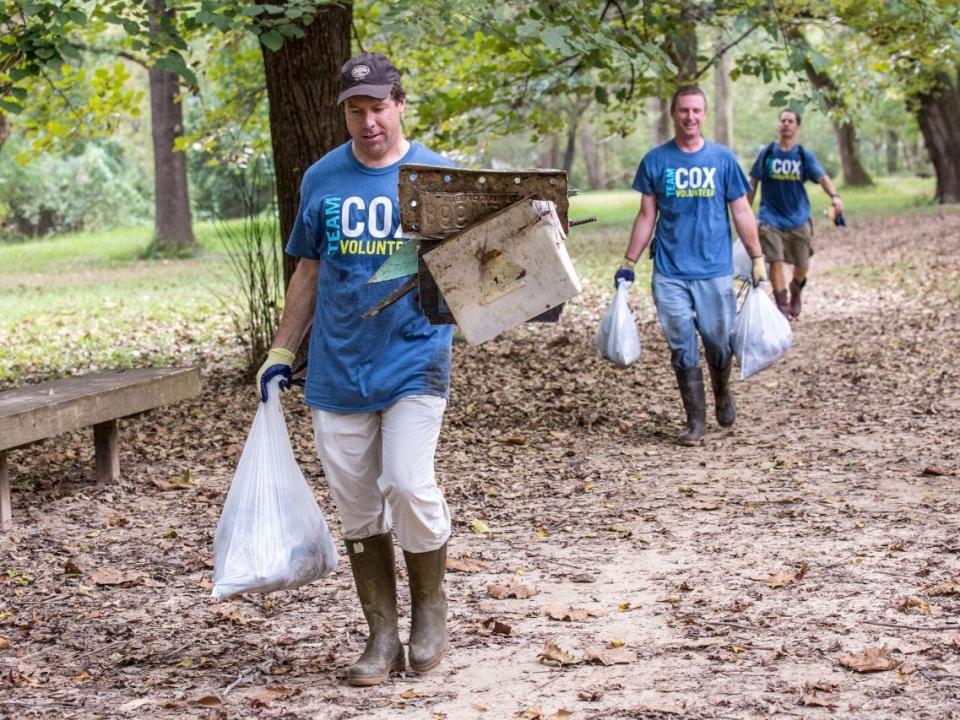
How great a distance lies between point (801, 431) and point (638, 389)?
1.89 meters

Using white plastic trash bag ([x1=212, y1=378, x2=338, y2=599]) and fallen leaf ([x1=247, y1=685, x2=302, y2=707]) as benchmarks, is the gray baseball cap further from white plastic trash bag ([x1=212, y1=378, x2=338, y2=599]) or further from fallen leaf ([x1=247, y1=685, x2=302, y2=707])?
fallen leaf ([x1=247, y1=685, x2=302, y2=707])

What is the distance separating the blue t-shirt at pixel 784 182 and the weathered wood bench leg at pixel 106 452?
7167 millimetres

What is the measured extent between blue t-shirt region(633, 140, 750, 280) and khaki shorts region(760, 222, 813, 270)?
499 centimetres

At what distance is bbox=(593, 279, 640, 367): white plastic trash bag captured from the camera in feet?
26.4

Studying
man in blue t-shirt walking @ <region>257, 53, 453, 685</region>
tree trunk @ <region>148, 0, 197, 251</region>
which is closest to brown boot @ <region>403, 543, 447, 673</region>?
man in blue t-shirt walking @ <region>257, 53, 453, 685</region>

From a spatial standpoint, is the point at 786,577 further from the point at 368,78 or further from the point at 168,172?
the point at 168,172

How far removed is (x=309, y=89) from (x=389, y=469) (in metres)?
5.38

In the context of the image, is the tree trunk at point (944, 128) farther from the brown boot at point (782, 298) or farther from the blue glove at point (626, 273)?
the blue glove at point (626, 273)

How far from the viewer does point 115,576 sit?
570 cm

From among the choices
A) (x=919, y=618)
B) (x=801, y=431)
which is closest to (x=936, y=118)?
(x=801, y=431)

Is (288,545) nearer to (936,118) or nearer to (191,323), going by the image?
(191,323)

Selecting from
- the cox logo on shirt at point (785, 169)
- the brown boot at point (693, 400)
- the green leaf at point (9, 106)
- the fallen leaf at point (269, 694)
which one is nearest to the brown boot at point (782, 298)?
the cox logo on shirt at point (785, 169)

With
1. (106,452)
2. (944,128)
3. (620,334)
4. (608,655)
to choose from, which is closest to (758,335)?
(620,334)

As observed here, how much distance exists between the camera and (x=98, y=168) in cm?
3997
